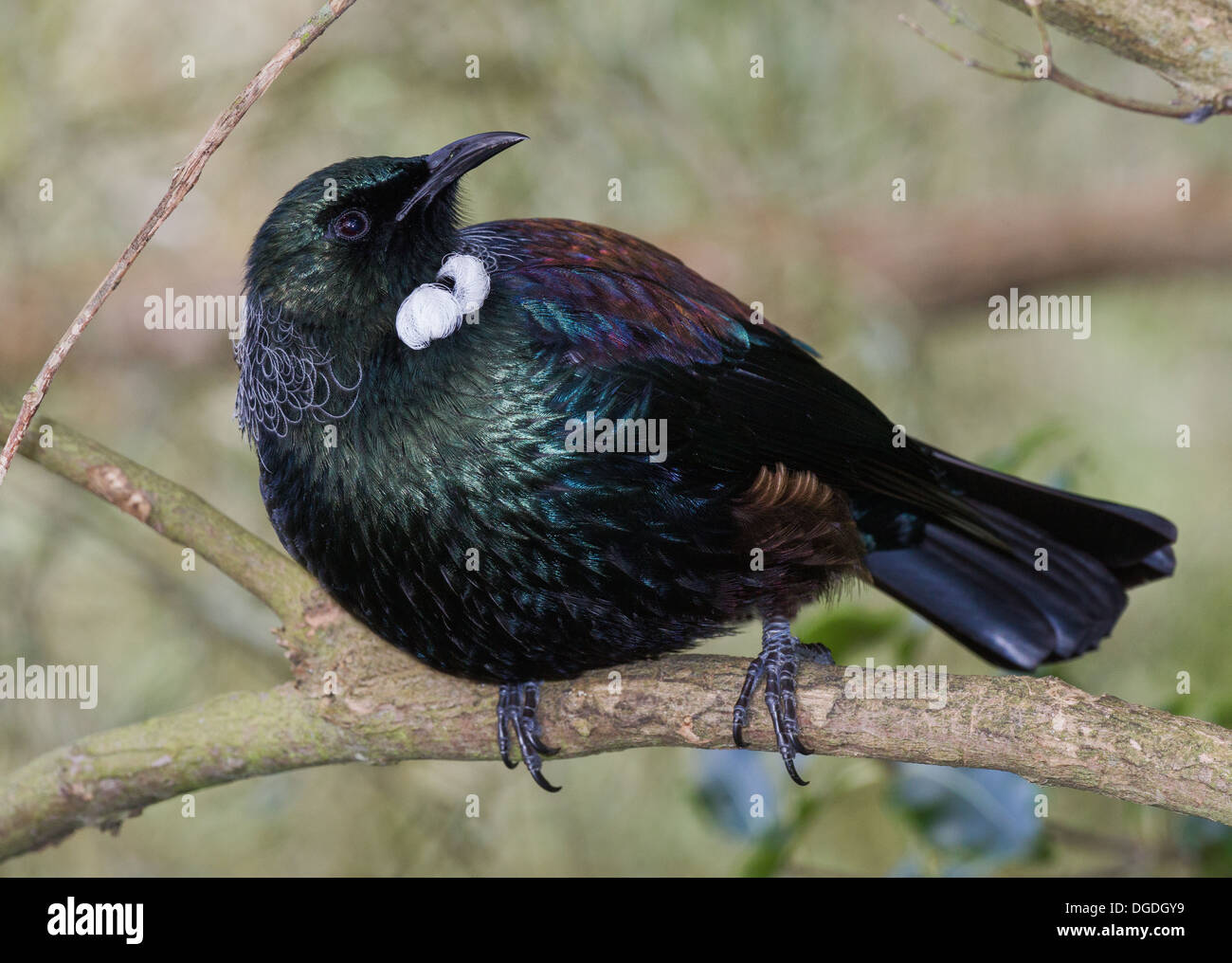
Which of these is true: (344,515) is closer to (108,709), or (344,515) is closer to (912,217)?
(108,709)

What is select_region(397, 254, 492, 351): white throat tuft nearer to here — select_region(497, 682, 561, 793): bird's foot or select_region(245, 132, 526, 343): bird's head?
select_region(245, 132, 526, 343): bird's head

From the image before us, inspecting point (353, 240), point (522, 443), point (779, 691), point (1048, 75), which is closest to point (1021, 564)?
point (779, 691)

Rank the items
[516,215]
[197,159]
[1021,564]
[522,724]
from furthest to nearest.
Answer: [516,215]
[1021,564]
[522,724]
[197,159]

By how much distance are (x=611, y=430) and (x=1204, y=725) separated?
1191mm

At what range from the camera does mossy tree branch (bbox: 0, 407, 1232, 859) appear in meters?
2.74

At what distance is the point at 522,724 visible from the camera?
2990mm

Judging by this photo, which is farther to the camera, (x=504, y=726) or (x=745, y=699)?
(x=504, y=726)

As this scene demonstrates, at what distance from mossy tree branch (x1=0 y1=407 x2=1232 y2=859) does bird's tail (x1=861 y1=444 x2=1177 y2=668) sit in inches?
31.9

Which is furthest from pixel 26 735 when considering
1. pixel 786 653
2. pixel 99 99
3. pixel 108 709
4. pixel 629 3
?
pixel 629 3

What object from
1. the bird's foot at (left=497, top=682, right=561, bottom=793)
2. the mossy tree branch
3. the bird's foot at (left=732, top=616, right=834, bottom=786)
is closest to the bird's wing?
the bird's foot at (left=732, top=616, right=834, bottom=786)

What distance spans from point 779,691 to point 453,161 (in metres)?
1.24

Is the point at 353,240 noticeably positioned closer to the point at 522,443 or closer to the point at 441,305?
the point at 441,305

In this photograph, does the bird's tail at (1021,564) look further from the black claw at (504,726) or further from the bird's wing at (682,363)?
the black claw at (504,726)

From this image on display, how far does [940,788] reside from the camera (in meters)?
3.27
